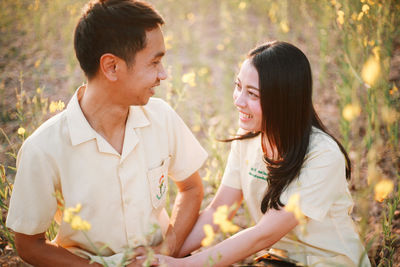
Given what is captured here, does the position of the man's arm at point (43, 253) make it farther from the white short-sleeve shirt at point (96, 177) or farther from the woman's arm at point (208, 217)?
the woman's arm at point (208, 217)

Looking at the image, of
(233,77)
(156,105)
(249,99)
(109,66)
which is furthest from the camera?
(233,77)

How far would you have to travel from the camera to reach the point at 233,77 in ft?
12.2

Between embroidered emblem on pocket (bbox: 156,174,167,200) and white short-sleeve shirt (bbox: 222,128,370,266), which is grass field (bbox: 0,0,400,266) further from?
embroidered emblem on pocket (bbox: 156,174,167,200)

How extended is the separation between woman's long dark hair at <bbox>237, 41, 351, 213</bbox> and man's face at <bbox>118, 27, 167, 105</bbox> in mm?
440

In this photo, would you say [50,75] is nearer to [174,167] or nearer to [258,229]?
[174,167]

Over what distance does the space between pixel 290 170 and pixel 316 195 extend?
149 mm

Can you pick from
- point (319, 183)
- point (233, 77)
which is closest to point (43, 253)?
point (319, 183)

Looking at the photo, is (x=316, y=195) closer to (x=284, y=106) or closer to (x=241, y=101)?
(x=284, y=106)

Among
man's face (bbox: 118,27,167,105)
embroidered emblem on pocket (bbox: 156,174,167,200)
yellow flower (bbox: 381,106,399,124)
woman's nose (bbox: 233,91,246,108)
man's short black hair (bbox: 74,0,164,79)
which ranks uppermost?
man's short black hair (bbox: 74,0,164,79)

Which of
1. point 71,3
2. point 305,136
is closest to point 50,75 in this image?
point 71,3

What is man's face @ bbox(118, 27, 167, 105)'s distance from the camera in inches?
54.1

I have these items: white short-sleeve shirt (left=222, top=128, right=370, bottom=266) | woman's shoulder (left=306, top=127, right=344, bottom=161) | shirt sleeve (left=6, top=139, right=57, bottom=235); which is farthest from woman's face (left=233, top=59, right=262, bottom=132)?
shirt sleeve (left=6, top=139, right=57, bottom=235)

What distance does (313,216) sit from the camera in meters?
1.36

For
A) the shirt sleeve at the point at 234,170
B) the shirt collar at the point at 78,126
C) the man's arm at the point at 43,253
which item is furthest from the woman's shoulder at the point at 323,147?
the man's arm at the point at 43,253
